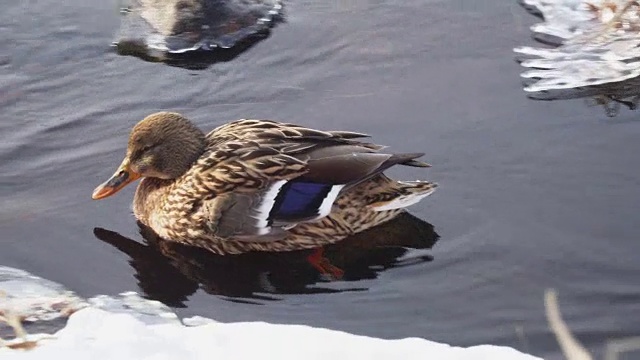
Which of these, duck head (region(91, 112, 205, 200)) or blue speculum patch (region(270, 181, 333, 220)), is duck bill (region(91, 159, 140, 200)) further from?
blue speculum patch (region(270, 181, 333, 220))

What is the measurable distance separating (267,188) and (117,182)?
795mm

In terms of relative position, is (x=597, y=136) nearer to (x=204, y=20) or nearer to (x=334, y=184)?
(x=334, y=184)

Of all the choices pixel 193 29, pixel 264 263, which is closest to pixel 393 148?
pixel 264 263

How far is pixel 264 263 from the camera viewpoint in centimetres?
527

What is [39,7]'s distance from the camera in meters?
7.99

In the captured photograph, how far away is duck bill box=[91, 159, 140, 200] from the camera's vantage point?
5496 millimetres

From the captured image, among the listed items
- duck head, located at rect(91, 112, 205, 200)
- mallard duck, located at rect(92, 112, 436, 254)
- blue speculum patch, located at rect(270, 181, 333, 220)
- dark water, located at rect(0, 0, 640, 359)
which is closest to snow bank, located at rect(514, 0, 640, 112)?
dark water, located at rect(0, 0, 640, 359)

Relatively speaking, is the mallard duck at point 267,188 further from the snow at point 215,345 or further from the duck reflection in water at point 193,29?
the duck reflection in water at point 193,29

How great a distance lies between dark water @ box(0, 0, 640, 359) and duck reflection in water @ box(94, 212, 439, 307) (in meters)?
0.02

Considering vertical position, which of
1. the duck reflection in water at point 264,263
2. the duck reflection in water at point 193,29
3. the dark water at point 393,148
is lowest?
the duck reflection in water at point 264,263

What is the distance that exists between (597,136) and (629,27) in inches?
66.3

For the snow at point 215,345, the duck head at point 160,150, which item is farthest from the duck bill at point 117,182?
the snow at point 215,345

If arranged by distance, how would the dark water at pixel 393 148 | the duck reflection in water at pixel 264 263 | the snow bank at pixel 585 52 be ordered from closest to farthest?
the dark water at pixel 393 148, the duck reflection in water at pixel 264 263, the snow bank at pixel 585 52

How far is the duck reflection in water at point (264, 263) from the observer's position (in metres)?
4.93
